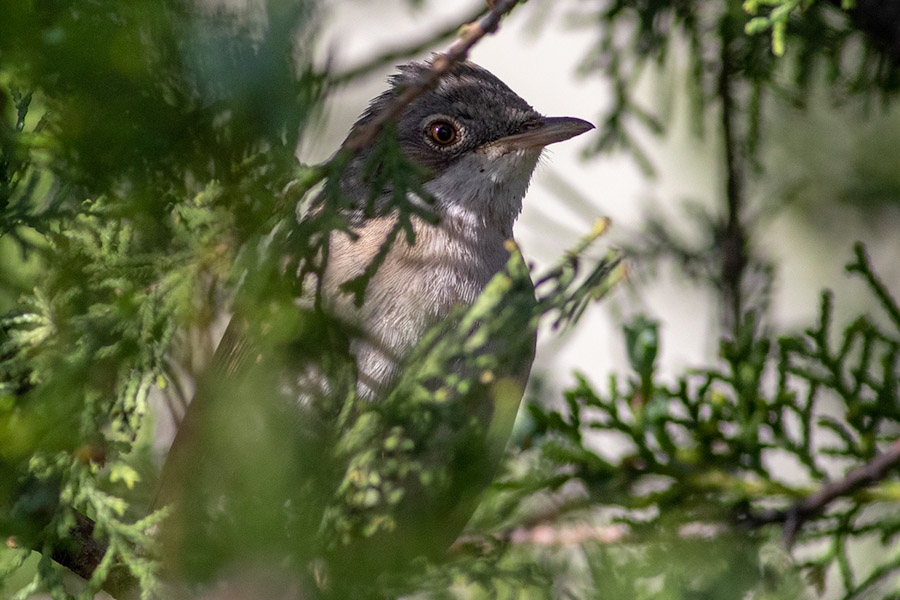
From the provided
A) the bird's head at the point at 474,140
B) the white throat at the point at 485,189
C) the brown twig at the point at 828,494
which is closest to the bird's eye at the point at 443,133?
the bird's head at the point at 474,140

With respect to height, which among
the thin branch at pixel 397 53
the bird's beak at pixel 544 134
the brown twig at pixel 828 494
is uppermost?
the bird's beak at pixel 544 134

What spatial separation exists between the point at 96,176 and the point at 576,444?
59.5 inches

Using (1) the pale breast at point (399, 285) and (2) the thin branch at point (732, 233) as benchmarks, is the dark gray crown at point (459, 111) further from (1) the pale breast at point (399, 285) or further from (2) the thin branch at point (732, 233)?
(2) the thin branch at point (732, 233)

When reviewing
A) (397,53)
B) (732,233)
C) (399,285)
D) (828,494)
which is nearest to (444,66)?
(397,53)

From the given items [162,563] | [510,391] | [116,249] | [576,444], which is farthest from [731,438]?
[116,249]

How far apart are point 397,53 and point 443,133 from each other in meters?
1.30

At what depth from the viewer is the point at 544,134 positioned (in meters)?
3.76

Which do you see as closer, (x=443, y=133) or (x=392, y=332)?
(x=392, y=332)

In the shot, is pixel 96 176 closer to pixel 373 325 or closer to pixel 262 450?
pixel 262 450

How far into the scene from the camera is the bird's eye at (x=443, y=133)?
393cm

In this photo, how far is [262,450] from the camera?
2.01m

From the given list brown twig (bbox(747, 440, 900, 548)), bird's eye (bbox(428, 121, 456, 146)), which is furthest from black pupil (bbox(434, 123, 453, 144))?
brown twig (bbox(747, 440, 900, 548))

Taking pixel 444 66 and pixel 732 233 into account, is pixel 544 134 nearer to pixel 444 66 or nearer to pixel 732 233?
pixel 732 233

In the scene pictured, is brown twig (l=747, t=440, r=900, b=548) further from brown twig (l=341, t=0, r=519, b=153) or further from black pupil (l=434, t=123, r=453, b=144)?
black pupil (l=434, t=123, r=453, b=144)
